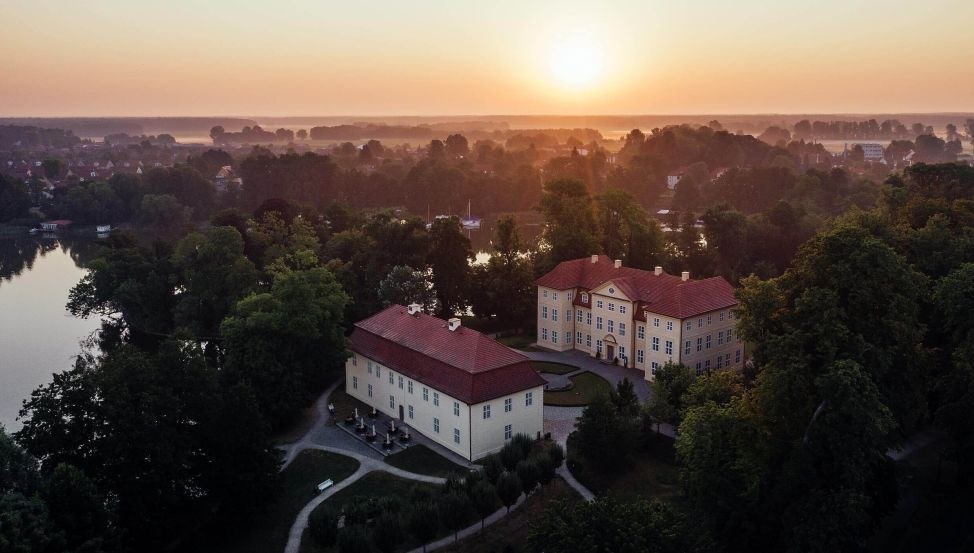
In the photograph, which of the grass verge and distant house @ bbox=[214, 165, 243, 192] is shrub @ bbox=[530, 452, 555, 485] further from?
distant house @ bbox=[214, 165, 243, 192]

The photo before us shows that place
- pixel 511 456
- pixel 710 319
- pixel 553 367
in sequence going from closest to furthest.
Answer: pixel 511 456 → pixel 710 319 → pixel 553 367

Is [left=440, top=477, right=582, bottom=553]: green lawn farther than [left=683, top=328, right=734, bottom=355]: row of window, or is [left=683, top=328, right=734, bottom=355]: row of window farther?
[left=683, top=328, right=734, bottom=355]: row of window

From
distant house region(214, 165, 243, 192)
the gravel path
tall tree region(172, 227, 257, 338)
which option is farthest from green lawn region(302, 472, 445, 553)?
distant house region(214, 165, 243, 192)

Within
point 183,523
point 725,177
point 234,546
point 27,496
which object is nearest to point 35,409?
point 27,496

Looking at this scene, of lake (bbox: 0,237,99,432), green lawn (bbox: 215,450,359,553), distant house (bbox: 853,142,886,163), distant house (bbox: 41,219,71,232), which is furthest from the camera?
distant house (bbox: 853,142,886,163)

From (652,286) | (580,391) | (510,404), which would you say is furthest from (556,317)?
(510,404)

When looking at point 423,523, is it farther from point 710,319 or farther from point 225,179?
point 225,179
